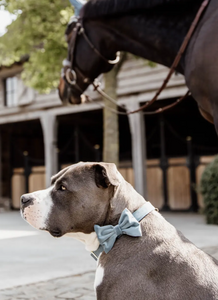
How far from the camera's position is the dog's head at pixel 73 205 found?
90.0 inches

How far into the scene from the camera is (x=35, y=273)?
480 cm

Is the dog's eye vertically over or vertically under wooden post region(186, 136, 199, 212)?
over

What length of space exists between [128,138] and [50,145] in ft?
17.0

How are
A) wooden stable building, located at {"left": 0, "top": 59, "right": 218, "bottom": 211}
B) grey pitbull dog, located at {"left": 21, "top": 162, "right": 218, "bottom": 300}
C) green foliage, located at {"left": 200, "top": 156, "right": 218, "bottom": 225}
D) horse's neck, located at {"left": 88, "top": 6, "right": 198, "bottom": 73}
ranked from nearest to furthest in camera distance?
grey pitbull dog, located at {"left": 21, "top": 162, "right": 218, "bottom": 300} < horse's neck, located at {"left": 88, "top": 6, "right": 198, "bottom": 73} < green foliage, located at {"left": 200, "top": 156, "right": 218, "bottom": 225} < wooden stable building, located at {"left": 0, "top": 59, "right": 218, "bottom": 211}

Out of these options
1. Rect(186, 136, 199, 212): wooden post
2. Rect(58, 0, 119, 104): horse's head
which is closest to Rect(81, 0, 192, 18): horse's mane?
Rect(58, 0, 119, 104): horse's head

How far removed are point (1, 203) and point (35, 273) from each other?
12135 millimetres

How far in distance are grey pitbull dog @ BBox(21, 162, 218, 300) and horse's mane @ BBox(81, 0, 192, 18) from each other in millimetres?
1687

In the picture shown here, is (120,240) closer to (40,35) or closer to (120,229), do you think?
(120,229)

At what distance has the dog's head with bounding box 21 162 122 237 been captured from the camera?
2.29 meters

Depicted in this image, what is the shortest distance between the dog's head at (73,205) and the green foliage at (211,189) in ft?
23.3

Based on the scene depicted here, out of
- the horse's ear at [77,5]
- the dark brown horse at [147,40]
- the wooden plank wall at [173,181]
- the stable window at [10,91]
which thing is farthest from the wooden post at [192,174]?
the horse's ear at [77,5]

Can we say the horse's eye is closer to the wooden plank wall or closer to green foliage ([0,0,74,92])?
green foliage ([0,0,74,92])

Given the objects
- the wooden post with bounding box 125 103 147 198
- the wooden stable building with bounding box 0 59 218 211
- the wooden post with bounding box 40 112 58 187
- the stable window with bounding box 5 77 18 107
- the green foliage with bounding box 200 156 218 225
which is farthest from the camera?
the stable window with bounding box 5 77 18 107

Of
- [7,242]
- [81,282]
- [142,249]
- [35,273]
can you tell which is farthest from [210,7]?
[7,242]
